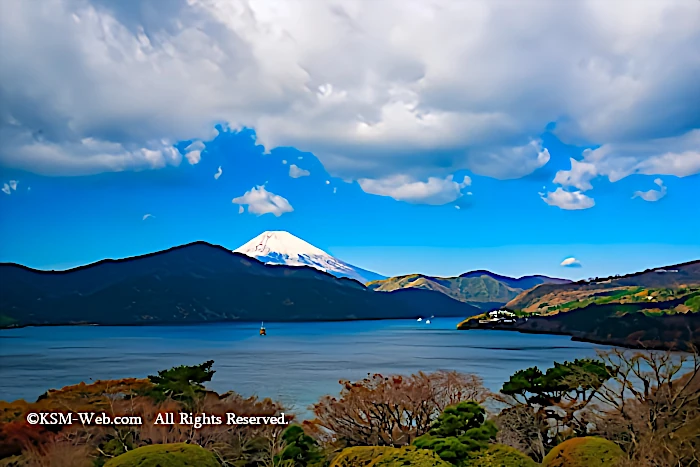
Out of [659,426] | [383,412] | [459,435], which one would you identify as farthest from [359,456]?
[383,412]

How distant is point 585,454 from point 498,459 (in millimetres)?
1218

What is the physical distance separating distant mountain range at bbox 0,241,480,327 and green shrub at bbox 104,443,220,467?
432 ft

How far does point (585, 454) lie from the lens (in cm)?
751

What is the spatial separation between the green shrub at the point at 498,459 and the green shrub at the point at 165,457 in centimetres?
299

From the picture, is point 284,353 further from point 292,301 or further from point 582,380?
point 292,301

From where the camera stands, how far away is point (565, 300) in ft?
418

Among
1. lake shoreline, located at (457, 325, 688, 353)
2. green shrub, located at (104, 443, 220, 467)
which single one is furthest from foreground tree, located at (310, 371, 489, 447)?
lake shoreline, located at (457, 325, 688, 353)

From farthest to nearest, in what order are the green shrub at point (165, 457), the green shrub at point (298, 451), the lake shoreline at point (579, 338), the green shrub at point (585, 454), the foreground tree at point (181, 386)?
the lake shoreline at point (579, 338) → the foreground tree at point (181, 386) → the green shrub at point (298, 451) → the green shrub at point (585, 454) → the green shrub at point (165, 457)

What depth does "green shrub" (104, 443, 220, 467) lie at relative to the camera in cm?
599

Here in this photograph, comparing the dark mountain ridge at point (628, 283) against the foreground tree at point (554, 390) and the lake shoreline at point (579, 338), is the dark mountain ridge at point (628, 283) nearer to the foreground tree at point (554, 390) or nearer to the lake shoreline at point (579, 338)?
the lake shoreline at point (579, 338)

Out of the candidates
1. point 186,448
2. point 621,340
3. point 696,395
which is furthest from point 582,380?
point 621,340

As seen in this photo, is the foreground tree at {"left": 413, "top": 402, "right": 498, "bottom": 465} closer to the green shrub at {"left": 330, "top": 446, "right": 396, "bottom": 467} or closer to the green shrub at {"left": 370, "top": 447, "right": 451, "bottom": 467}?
the green shrub at {"left": 370, "top": 447, "right": 451, "bottom": 467}

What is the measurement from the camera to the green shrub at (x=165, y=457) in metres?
5.99

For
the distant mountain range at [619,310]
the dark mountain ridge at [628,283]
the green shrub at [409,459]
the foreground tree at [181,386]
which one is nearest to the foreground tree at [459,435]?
the green shrub at [409,459]
